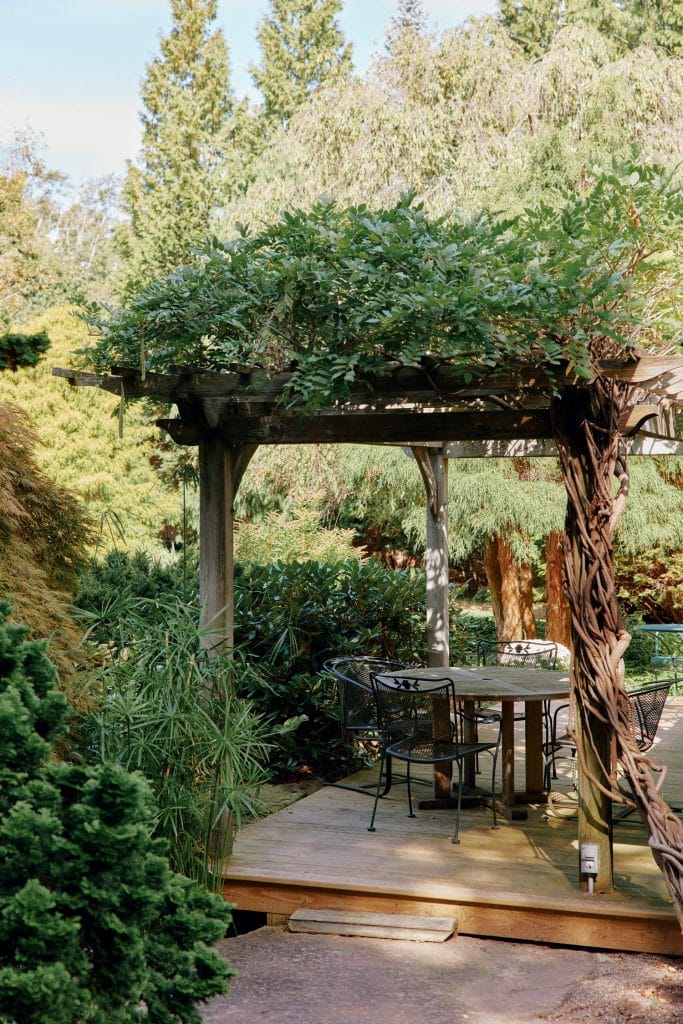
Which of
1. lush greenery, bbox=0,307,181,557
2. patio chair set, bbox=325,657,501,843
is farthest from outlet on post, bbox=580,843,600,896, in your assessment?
lush greenery, bbox=0,307,181,557

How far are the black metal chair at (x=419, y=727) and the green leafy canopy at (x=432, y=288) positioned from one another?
1625mm

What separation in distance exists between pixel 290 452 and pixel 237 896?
8.91m

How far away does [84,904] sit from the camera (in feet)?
7.29

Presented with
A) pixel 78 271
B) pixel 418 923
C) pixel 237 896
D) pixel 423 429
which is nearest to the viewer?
pixel 418 923

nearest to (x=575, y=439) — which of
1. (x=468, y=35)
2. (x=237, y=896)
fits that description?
(x=237, y=896)

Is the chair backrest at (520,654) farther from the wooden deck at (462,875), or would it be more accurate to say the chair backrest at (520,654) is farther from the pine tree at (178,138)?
the pine tree at (178,138)

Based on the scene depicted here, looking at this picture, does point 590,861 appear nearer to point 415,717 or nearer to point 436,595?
point 415,717

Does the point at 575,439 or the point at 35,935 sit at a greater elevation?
the point at 575,439

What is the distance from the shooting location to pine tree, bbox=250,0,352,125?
2091cm

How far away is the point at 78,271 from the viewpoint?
990 inches

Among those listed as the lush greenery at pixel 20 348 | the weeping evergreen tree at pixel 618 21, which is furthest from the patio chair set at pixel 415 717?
the weeping evergreen tree at pixel 618 21

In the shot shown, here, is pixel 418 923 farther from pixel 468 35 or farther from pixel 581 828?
pixel 468 35

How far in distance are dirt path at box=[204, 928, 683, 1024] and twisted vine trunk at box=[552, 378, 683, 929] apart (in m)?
0.44

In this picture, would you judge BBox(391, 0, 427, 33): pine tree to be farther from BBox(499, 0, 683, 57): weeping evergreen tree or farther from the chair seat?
the chair seat
